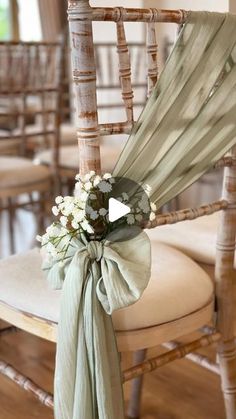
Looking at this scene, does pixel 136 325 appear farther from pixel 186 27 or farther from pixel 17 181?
pixel 17 181

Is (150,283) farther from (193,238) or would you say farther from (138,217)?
(193,238)

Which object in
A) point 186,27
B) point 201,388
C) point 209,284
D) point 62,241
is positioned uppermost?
point 186,27

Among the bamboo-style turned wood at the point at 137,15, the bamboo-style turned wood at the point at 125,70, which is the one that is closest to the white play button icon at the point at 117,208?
the bamboo-style turned wood at the point at 125,70

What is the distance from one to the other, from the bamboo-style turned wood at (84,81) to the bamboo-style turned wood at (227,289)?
12.7 inches

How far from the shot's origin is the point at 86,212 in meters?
1.00

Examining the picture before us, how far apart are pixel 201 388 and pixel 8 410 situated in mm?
536

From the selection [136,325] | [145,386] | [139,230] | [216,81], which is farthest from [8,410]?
[216,81]

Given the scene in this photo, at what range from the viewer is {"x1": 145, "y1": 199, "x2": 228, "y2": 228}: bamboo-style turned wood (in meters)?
1.12

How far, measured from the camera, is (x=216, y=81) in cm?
108

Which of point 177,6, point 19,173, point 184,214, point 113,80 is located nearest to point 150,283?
point 184,214

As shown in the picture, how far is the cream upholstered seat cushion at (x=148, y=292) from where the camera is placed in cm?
112

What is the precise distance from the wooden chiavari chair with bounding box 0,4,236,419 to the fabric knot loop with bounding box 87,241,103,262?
125 millimetres

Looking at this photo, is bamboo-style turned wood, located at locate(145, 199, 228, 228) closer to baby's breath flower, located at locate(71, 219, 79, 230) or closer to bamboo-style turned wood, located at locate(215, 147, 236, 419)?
bamboo-style turned wood, located at locate(215, 147, 236, 419)

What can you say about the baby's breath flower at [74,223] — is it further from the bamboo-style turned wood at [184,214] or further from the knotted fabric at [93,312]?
the bamboo-style turned wood at [184,214]
